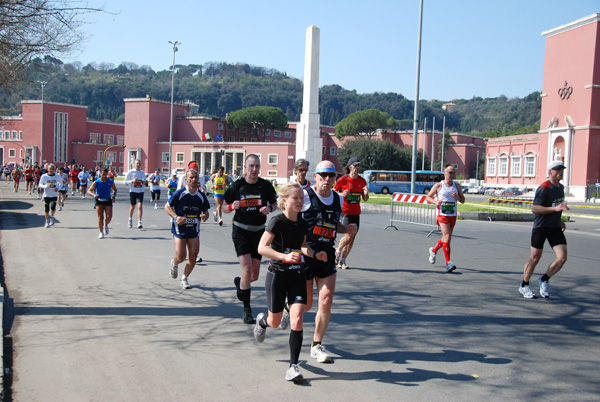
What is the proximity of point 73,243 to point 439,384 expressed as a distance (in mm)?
10200

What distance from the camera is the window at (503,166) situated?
6856 centimetres

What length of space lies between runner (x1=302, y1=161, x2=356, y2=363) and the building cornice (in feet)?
178

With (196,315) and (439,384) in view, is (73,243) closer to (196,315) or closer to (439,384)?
(196,315)

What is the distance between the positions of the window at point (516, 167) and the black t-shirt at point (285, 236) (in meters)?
66.7

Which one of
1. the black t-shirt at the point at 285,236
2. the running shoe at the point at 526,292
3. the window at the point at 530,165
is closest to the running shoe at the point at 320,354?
the black t-shirt at the point at 285,236

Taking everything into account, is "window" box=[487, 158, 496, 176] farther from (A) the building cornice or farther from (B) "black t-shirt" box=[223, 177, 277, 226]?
(B) "black t-shirt" box=[223, 177, 277, 226]

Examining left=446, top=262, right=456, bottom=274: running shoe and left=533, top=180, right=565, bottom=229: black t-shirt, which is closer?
left=533, top=180, right=565, bottom=229: black t-shirt

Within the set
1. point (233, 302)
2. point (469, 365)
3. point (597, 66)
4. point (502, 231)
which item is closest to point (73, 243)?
point (233, 302)

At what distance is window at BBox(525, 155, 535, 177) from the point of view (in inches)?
2502

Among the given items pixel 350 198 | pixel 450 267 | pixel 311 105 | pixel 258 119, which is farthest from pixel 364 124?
pixel 450 267

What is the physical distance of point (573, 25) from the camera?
5206cm

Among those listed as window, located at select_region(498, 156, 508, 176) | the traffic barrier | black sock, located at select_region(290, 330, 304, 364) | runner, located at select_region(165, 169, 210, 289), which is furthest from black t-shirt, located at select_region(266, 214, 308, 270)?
window, located at select_region(498, 156, 508, 176)

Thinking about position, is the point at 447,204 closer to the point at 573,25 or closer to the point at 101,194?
the point at 101,194

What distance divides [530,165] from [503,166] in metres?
5.13
